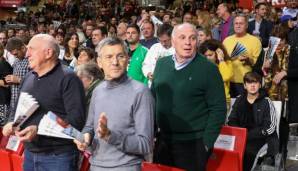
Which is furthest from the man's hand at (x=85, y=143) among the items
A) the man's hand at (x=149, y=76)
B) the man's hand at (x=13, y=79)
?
the man's hand at (x=13, y=79)

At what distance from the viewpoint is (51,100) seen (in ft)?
11.4

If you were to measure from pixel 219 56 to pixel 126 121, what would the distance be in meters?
3.18

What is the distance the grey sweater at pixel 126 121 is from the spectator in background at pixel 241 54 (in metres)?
3.53

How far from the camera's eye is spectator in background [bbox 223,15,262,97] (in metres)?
6.54

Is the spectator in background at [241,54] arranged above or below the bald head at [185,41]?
below

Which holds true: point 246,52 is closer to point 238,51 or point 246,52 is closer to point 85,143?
point 238,51

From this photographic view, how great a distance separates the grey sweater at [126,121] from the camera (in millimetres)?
3072

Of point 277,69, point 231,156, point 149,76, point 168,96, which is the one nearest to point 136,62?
point 149,76

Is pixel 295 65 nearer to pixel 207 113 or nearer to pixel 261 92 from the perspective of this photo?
pixel 261 92

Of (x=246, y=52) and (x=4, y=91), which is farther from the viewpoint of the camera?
(x=4, y=91)

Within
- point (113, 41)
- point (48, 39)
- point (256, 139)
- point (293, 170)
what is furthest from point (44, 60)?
point (293, 170)

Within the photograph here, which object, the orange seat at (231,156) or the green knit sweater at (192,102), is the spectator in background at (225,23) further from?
the green knit sweater at (192,102)

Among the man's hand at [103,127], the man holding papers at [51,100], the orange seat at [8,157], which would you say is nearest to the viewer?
the man's hand at [103,127]

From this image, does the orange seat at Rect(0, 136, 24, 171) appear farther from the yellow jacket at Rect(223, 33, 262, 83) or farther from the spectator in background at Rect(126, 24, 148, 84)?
the yellow jacket at Rect(223, 33, 262, 83)
